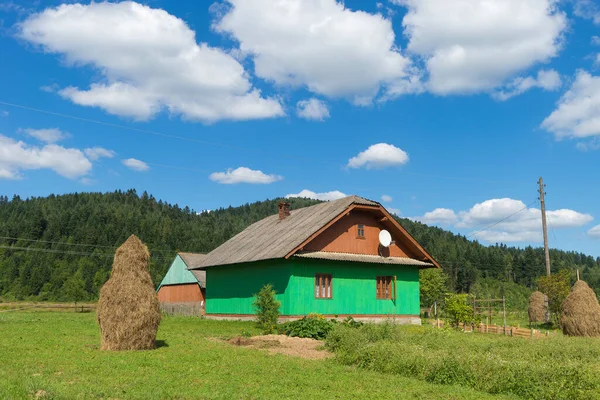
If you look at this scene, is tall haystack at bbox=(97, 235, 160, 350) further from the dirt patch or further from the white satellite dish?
Answer: the white satellite dish

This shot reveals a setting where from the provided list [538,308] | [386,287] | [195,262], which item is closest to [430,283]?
[538,308]

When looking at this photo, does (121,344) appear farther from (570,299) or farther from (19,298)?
(19,298)

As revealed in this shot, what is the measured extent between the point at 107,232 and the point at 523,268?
95.8 m

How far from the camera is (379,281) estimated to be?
3247 centimetres

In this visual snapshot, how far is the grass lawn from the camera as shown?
32.6ft

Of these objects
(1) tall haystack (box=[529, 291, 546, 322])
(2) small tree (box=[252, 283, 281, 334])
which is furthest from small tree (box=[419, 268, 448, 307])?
(2) small tree (box=[252, 283, 281, 334])

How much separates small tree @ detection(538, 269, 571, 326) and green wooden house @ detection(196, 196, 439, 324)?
871cm

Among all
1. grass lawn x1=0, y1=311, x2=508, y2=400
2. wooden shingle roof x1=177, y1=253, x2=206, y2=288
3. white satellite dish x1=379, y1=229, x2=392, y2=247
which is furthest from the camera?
wooden shingle roof x1=177, y1=253, x2=206, y2=288

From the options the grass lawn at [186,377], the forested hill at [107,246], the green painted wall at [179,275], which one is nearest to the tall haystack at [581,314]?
the grass lawn at [186,377]

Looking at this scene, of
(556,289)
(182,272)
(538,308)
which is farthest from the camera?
(182,272)

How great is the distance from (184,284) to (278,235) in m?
18.3

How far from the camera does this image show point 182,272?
4834cm

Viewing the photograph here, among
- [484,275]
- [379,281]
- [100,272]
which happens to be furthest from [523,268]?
[379,281]

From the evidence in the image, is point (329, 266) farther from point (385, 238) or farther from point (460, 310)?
point (460, 310)
